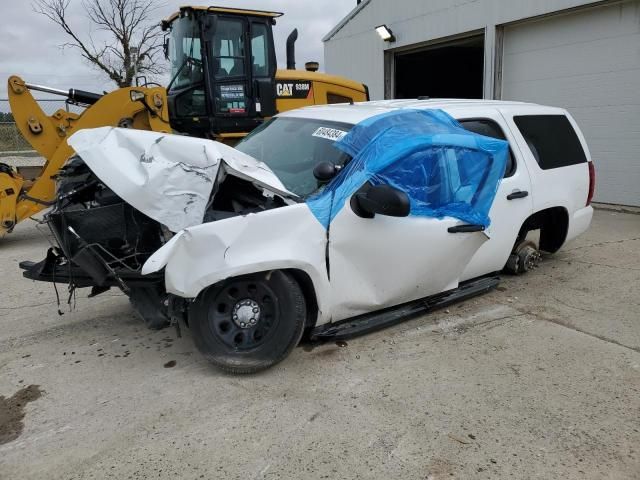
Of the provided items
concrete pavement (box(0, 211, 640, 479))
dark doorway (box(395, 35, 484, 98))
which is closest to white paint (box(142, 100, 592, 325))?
concrete pavement (box(0, 211, 640, 479))

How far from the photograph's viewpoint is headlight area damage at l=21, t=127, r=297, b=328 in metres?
3.30

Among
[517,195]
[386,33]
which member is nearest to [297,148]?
[517,195]

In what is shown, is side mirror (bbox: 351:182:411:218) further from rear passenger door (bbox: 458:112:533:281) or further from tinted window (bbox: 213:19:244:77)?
tinted window (bbox: 213:19:244:77)

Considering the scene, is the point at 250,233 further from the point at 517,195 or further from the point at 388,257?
the point at 517,195

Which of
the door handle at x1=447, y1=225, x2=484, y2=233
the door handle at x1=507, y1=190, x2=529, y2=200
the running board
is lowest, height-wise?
the running board

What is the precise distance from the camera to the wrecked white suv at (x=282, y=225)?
329 centimetres

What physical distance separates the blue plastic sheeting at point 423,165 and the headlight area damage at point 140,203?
0.48 m

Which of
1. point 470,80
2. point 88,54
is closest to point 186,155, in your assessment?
point 470,80

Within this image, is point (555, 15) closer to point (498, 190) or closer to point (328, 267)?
point (498, 190)

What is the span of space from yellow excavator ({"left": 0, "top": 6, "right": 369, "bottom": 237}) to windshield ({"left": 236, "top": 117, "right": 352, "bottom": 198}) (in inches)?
133

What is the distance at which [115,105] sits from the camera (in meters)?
7.96

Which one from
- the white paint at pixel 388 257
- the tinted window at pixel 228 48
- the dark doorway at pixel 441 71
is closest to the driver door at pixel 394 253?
the white paint at pixel 388 257

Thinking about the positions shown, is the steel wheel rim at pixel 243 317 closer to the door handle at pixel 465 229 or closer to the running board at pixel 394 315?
the running board at pixel 394 315

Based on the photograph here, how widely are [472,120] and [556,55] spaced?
23.5 ft
